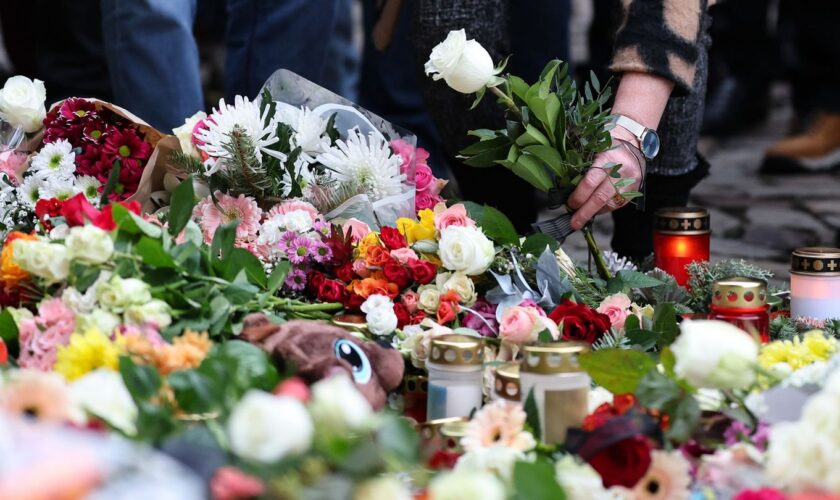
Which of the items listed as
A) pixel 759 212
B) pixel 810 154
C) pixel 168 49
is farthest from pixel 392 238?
pixel 810 154

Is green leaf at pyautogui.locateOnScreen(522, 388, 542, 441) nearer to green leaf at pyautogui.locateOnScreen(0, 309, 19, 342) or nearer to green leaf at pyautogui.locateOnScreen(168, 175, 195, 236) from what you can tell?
green leaf at pyautogui.locateOnScreen(168, 175, 195, 236)

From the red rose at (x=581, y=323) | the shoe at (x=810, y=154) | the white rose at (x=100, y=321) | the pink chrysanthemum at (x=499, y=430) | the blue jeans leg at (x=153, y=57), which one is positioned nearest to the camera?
the pink chrysanthemum at (x=499, y=430)

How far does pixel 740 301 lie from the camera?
1215 millimetres

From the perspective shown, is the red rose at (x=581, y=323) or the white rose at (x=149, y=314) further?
the red rose at (x=581, y=323)

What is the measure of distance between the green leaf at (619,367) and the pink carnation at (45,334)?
51 centimetres

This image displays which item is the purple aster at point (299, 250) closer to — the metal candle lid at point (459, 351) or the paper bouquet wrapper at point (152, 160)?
the paper bouquet wrapper at point (152, 160)

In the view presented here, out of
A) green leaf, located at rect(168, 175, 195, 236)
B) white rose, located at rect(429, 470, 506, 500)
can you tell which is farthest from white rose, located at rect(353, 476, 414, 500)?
green leaf, located at rect(168, 175, 195, 236)

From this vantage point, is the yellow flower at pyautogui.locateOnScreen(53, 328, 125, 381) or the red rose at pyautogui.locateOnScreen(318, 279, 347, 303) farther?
the red rose at pyautogui.locateOnScreen(318, 279, 347, 303)

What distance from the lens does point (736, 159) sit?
178 inches

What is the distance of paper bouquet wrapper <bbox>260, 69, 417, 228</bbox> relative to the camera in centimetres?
151

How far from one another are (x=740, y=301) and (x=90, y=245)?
69 centimetres

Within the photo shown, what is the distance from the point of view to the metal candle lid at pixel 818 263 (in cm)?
141

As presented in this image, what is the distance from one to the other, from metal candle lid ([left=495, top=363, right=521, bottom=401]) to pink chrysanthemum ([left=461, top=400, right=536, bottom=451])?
0.06 meters

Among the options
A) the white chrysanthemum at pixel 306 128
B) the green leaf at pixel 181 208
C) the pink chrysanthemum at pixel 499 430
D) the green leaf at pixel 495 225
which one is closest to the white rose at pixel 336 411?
the pink chrysanthemum at pixel 499 430
